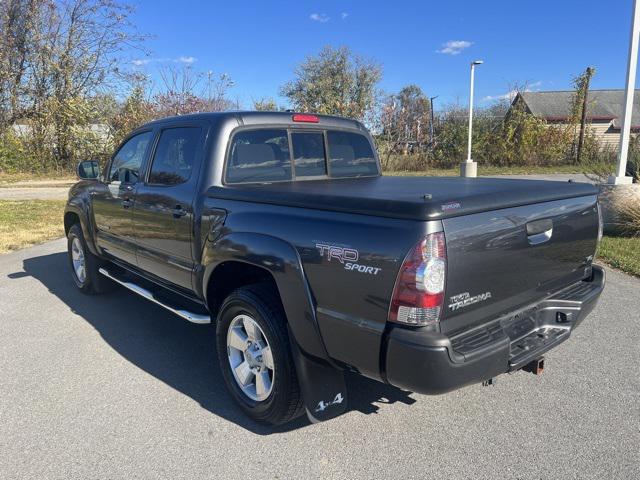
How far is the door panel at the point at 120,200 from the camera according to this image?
4.50 metres

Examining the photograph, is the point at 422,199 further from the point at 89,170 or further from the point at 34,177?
the point at 34,177

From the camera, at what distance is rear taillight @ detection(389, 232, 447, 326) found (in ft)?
7.16

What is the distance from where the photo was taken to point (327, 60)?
122 feet

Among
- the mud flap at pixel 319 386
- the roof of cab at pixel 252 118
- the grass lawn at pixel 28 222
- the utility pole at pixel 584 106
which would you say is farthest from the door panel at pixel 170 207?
the utility pole at pixel 584 106

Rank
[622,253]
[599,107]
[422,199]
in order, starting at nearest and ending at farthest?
[422,199] → [622,253] → [599,107]

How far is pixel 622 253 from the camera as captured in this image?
22.9ft

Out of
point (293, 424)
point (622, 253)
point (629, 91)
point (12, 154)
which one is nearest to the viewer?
point (293, 424)

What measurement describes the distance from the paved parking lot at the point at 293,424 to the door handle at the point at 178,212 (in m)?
1.24

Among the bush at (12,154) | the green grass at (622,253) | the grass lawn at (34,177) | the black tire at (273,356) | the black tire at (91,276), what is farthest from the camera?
the bush at (12,154)

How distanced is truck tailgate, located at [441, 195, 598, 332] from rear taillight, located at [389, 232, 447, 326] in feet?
0.17

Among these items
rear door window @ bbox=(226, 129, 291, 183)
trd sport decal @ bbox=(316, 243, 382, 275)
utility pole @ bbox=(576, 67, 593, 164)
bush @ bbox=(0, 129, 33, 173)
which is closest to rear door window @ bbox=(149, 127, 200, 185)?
rear door window @ bbox=(226, 129, 291, 183)

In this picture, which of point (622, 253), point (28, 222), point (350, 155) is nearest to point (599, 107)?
point (622, 253)

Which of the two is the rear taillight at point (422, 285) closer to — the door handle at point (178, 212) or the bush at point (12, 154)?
the door handle at point (178, 212)

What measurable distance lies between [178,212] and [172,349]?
4.37ft
